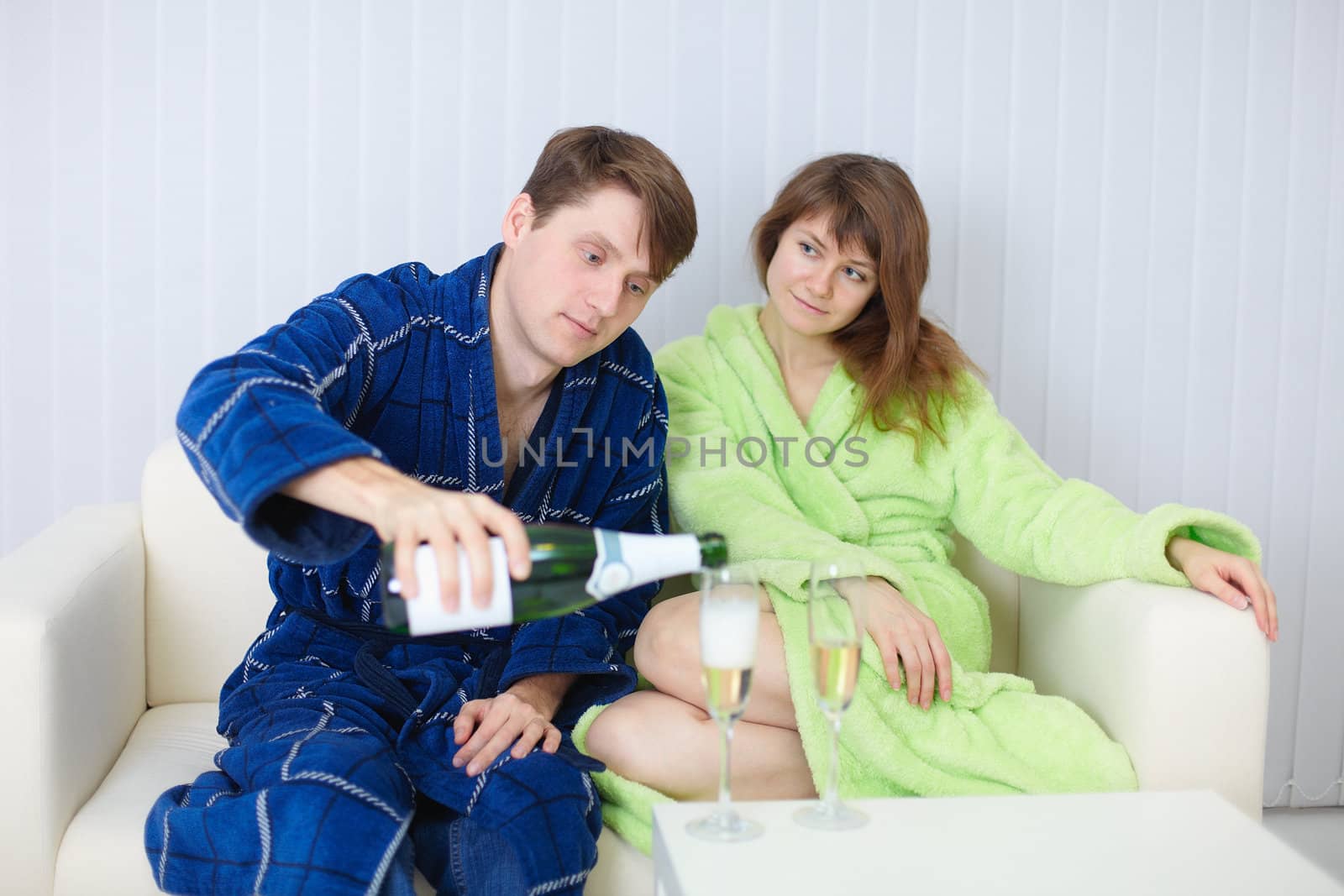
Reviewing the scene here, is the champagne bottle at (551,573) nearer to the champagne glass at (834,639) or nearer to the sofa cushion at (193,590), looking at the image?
the champagne glass at (834,639)

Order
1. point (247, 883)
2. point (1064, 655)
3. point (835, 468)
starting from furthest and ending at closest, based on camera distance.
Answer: point (835, 468) < point (1064, 655) < point (247, 883)

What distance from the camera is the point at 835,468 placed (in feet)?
6.21

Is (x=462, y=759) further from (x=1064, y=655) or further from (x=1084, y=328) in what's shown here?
(x=1084, y=328)

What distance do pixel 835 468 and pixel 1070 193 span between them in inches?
33.7

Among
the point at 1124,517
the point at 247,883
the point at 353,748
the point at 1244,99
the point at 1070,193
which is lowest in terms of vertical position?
the point at 247,883

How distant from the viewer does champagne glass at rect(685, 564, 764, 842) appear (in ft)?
3.35

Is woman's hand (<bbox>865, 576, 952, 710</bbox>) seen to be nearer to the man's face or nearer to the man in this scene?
the man

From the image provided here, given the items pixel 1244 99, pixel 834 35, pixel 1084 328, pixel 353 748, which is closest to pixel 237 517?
pixel 353 748

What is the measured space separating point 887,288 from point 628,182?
0.52 metres

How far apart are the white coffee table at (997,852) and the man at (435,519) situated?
12.2 inches

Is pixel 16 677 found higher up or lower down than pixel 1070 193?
lower down

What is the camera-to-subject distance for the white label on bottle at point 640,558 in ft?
3.50

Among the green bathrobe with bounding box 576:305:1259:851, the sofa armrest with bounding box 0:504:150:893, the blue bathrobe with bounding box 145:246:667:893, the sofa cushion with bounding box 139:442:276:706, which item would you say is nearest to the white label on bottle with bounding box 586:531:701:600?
the blue bathrobe with bounding box 145:246:667:893

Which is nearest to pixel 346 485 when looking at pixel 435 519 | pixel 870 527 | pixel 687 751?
pixel 435 519
